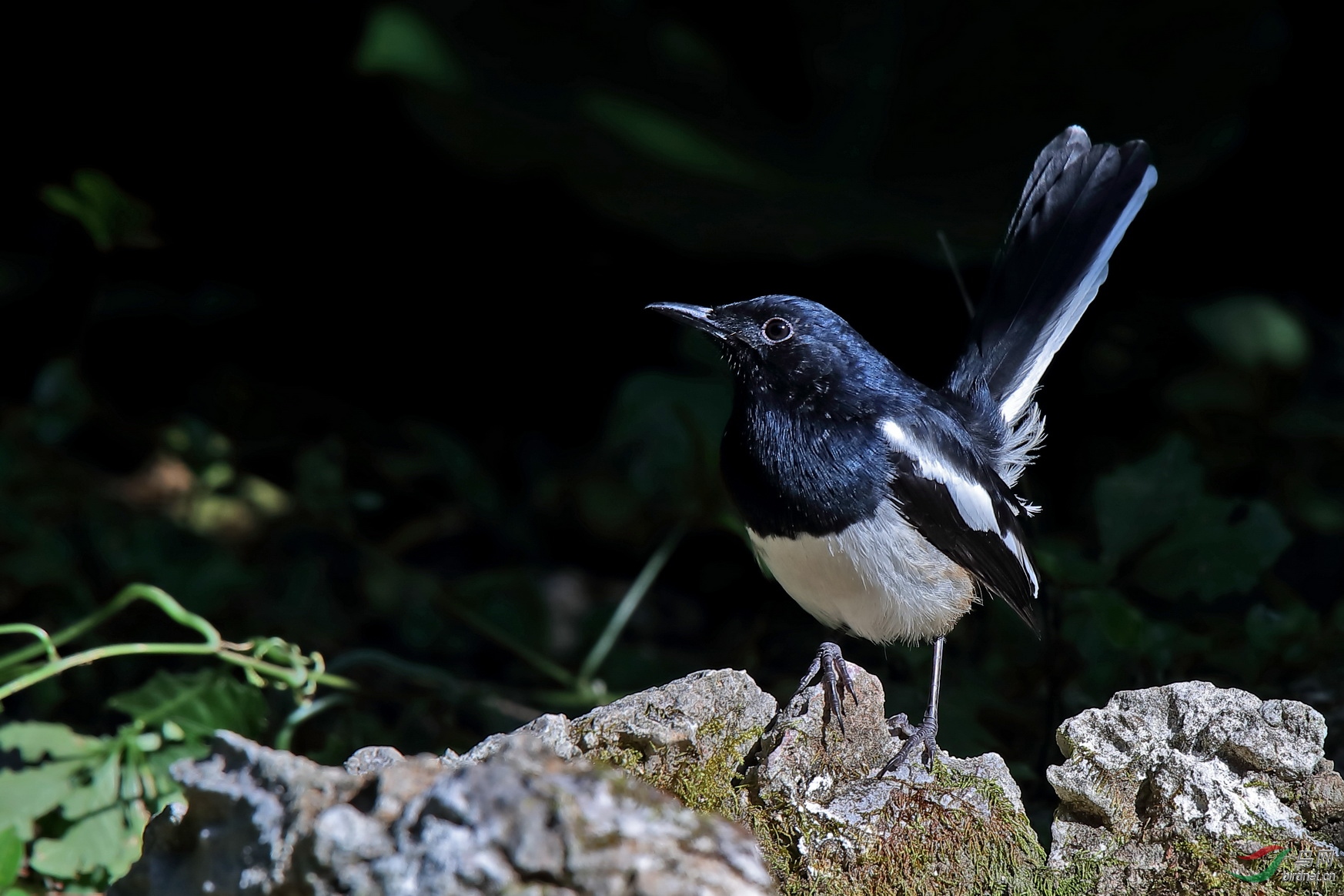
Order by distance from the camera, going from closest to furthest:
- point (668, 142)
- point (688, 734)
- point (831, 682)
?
point (688, 734)
point (831, 682)
point (668, 142)

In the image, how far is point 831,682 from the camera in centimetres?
212

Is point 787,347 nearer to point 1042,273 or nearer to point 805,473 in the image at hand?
point 805,473

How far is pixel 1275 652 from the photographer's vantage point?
295 centimetres

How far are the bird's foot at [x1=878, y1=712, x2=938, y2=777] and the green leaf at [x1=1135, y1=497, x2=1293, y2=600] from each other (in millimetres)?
931

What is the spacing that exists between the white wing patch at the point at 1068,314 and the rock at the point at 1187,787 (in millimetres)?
1026

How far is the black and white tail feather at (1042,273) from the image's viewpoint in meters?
2.78

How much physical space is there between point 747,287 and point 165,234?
2.40m

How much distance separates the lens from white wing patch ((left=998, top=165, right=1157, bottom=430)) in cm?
277

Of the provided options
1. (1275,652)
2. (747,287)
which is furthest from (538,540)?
(1275,652)

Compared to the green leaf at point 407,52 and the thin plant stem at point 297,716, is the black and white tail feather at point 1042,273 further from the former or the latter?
the green leaf at point 407,52

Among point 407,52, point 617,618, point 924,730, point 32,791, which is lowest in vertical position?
point 32,791

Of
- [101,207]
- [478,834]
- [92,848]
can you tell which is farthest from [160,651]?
[101,207]

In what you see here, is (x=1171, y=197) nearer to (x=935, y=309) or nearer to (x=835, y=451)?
(x=935, y=309)
